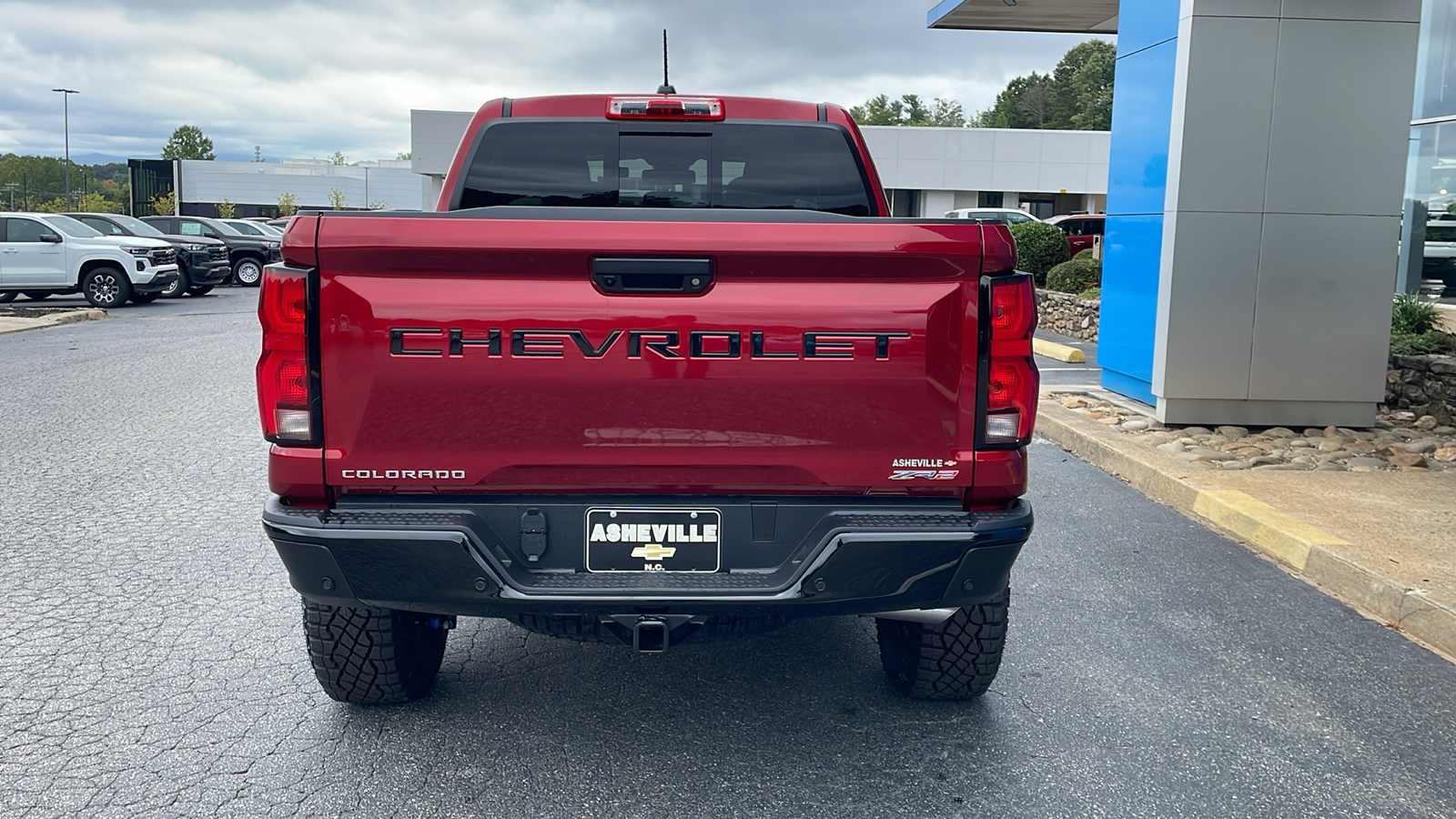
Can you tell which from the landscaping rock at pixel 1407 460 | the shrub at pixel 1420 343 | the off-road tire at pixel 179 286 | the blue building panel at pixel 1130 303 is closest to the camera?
the landscaping rock at pixel 1407 460

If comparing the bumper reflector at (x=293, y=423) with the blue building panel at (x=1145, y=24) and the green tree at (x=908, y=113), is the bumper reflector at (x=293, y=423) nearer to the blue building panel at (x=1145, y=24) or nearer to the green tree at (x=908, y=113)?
the blue building panel at (x=1145, y=24)

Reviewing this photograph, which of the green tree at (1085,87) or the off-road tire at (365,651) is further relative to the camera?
the green tree at (1085,87)

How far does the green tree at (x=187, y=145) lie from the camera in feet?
530

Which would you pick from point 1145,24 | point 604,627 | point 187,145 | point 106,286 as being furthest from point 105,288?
point 187,145

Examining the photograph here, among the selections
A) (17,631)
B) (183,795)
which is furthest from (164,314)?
(183,795)

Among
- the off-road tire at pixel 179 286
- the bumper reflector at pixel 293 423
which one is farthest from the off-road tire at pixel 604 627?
the off-road tire at pixel 179 286

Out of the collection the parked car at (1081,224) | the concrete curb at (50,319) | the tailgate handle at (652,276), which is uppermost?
the parked car at (1081,224)

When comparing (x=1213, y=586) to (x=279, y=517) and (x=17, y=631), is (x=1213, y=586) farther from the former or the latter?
(x=17, y=631)

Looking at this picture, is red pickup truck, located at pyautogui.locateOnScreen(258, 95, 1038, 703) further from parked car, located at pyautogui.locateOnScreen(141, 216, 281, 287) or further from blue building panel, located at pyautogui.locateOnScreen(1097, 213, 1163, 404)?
parked car, located at pyautogui.locateOnScreen(141, 216, 281, 287)

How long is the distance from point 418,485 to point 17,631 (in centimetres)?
253

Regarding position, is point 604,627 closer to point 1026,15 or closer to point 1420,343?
point 1420,343

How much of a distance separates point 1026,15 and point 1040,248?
13.6 feet

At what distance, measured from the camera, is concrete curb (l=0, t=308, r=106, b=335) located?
17.5 meters

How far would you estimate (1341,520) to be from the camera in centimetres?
621
